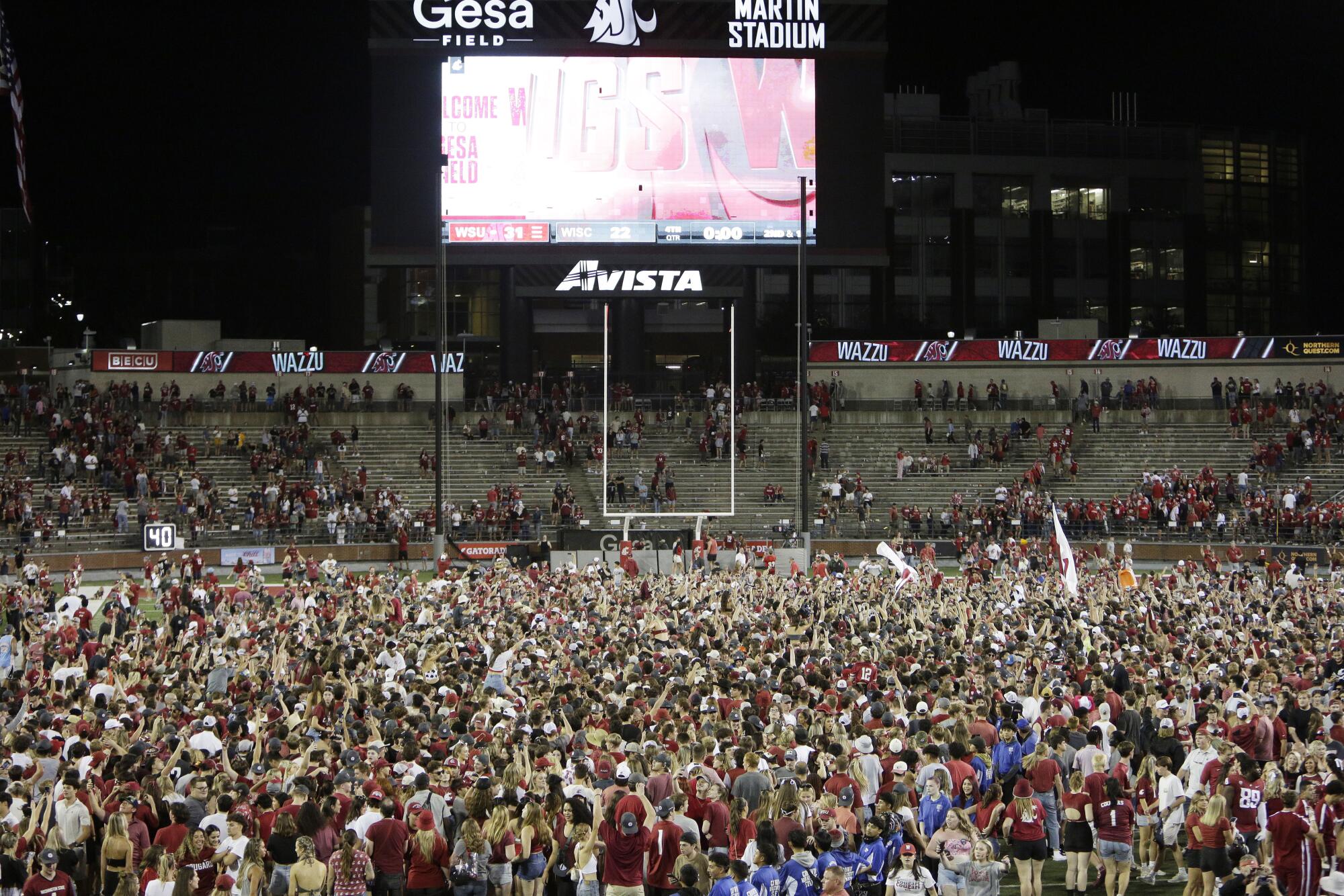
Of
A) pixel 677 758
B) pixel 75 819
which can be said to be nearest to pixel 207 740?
pixel 75 819

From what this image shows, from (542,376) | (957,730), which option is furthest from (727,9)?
(957,730)

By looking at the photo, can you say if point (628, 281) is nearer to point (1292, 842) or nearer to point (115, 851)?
point (115, 851)

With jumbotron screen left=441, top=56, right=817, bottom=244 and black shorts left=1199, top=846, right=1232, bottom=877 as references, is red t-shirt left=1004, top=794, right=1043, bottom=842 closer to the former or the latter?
black shorts left=1199, top=846, right=1232, bottom=877

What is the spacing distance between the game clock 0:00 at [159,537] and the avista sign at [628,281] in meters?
15.4

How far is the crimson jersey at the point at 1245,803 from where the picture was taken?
1202 centimetres

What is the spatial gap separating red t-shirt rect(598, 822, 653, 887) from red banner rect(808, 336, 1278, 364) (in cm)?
4717

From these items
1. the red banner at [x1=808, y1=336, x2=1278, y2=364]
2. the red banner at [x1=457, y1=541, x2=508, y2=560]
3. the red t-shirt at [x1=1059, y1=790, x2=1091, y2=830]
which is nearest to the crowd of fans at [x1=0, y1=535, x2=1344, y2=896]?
the red t-shirt at [x1=1059, y1=790, x2=1091, y2=830]

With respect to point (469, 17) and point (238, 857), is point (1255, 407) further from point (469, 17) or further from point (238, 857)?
point (238, 857)

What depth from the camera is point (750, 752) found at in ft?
40.0

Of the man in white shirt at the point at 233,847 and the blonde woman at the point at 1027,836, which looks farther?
the blonde woman at the point at 1027,836

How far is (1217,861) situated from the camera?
38.1 feet

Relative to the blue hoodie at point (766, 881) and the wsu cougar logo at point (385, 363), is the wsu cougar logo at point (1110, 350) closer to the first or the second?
the wsu cougar logo at point (385, 363)

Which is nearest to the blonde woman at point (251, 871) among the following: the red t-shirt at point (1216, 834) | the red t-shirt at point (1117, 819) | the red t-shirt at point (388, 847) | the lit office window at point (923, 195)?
the red t-shirt at point (388, 847)

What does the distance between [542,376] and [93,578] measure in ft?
62.7
